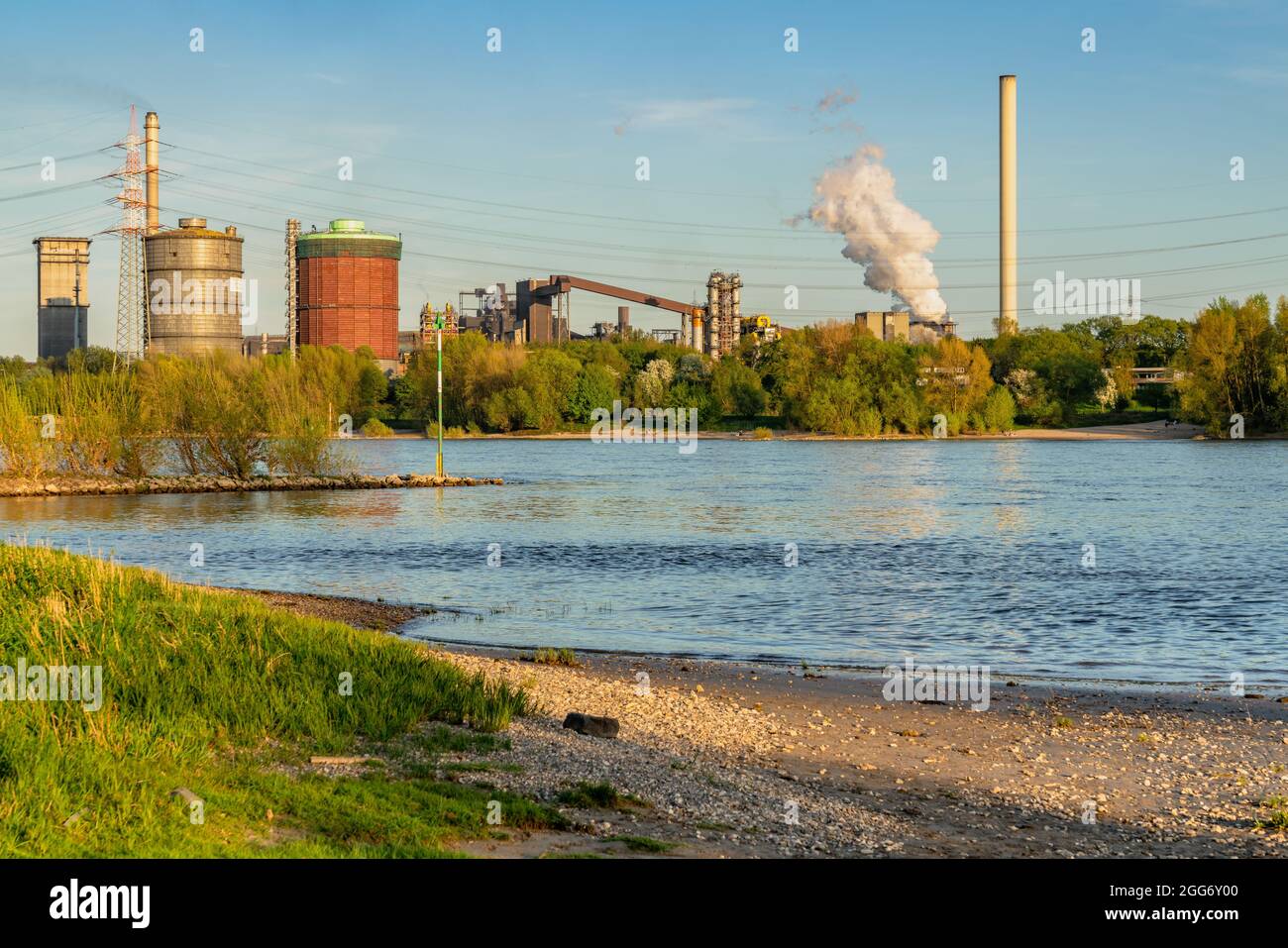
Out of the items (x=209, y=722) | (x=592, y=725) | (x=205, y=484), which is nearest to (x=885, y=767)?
(x=592, y=725)

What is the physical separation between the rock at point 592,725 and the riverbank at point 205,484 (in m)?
61.7

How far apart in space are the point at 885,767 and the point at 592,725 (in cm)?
343

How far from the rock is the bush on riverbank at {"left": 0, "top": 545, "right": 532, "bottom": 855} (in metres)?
0.74

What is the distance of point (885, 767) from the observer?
1506 centimetres

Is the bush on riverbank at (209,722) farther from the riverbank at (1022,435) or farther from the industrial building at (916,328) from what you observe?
the industrial building at (916,328)

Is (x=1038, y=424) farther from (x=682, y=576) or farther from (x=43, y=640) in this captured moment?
(x=43, y=640)

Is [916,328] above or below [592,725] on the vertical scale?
above

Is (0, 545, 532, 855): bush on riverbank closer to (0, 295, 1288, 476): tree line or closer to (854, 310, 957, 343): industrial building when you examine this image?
(0, 295, 1288, 476): tree line

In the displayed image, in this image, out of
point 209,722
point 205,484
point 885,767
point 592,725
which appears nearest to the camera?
point 209,722

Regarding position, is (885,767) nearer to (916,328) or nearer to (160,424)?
(160,424)

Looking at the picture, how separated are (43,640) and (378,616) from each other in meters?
12.1

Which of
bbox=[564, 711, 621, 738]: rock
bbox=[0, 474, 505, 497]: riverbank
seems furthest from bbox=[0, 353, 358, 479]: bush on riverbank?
bbox=[564, 711, 621, 738]: rock

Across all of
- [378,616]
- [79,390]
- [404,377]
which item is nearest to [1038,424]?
[404,377]

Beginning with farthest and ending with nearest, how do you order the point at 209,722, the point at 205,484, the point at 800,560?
the point at 205,484, the point at 800,560, the point at 209,722
